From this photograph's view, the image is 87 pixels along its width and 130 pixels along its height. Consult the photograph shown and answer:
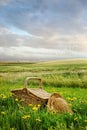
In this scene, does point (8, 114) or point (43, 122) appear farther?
point (8, 114)

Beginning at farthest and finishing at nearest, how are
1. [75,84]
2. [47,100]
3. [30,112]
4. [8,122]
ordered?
[75,84], [47,100], [30,112], [8,122]

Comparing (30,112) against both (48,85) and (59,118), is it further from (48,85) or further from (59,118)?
(48,85)

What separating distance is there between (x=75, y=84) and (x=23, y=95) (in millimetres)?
11572

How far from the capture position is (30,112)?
6.48m

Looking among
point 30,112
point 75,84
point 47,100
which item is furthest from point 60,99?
point 75,84

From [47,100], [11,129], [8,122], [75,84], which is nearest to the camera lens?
[11,129]

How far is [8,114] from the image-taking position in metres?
6.48

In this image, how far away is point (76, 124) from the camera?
6059 mm

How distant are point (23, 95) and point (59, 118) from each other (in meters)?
1.61

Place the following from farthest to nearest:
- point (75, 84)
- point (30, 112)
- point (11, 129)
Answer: point (75, 84) < point (30, 112) < point (11, 129)

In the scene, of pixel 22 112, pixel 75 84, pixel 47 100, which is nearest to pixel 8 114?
pixel 22 112

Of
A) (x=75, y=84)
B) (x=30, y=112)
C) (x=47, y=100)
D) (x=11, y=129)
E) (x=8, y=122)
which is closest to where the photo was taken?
(x=11, y=129)

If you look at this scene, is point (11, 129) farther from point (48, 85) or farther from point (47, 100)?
point (48, 85)

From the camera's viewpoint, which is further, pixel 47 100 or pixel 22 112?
pixel 47 100
